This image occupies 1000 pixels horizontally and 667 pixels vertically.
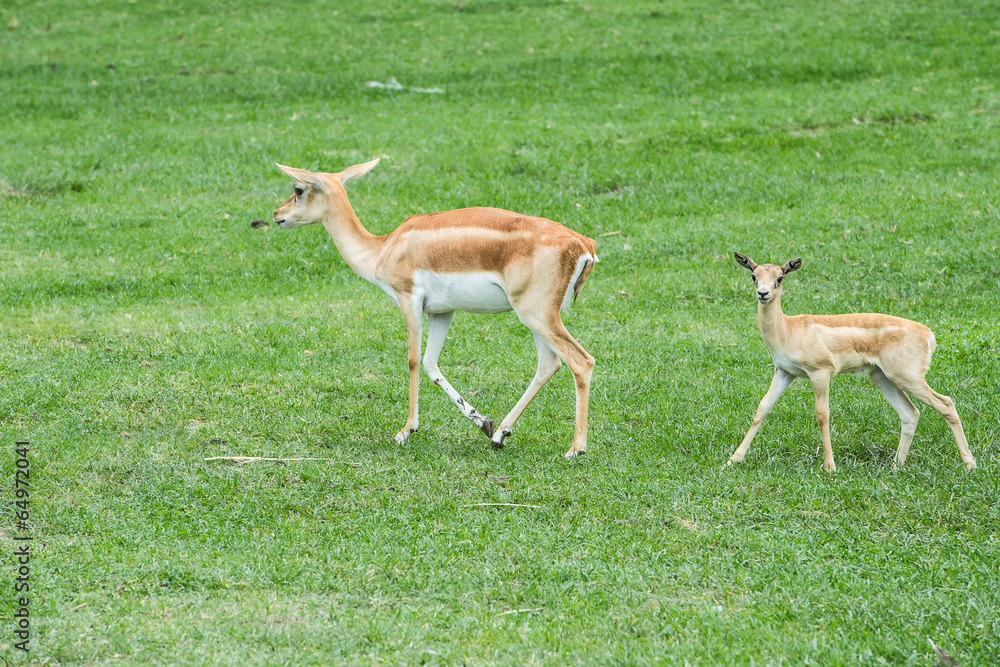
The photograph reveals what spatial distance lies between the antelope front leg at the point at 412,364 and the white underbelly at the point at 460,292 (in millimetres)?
120

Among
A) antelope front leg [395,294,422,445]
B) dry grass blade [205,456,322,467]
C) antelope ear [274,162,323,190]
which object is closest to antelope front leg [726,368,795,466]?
antelope front leg [395,294,422,445]

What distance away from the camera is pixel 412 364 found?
7875 mm

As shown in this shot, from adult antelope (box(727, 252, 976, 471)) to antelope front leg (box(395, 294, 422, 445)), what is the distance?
2.27m

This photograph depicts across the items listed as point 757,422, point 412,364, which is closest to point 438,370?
point 412,364

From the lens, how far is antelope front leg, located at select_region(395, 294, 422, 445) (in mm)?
7754

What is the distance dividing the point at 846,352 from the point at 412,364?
10.0ft

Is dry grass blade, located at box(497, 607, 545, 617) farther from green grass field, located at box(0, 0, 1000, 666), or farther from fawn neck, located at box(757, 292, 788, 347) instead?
fawn neck, located at box(757, 292, 788, 347)

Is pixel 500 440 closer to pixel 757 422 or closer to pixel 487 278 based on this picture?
pixel 487 278

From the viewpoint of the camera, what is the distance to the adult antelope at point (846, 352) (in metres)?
6.98

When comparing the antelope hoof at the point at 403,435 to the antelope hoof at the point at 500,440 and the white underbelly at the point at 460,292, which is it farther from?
the white underbelly at the point at 460,292

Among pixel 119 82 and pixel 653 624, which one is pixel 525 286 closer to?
pixel 653 624

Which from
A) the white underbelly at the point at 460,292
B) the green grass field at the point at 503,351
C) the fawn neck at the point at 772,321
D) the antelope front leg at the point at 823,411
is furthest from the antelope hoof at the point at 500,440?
the antelope front leg at the point at 823,411

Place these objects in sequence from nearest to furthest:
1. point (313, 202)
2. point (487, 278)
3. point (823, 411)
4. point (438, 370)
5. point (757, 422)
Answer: point (823, 411) → point (757, 422) → point (487, 278) → point (438, 370) → point (313, 202)

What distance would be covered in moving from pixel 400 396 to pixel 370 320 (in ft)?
7.38
